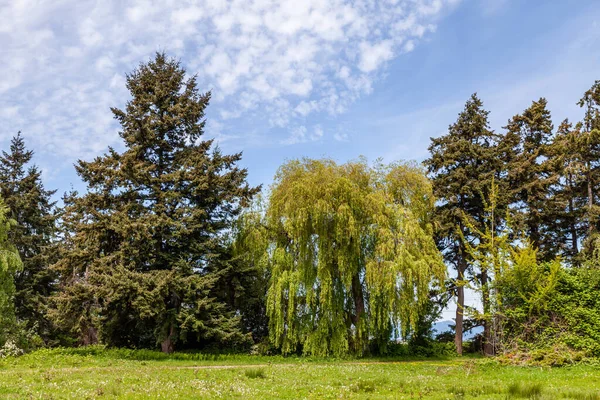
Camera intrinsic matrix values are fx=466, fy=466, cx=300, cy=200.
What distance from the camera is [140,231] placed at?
29828 mm

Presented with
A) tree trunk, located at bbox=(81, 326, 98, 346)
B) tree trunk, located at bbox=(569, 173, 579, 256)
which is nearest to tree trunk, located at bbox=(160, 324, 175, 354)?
tree trunk, located at bbox=(81, 326, 98, 346)

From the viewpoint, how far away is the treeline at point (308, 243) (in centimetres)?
2803

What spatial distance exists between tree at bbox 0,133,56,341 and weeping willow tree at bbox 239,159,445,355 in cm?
2144

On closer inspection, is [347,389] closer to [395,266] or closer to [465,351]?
[395,266]

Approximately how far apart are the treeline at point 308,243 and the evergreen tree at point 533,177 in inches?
6.8

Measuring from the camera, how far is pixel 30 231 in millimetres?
41562

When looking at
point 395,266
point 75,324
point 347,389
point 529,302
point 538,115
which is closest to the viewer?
point 347,389

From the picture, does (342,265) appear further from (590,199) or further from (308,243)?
(590,199)

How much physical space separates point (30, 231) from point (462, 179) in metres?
37.4

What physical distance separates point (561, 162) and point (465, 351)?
1714 centimetres

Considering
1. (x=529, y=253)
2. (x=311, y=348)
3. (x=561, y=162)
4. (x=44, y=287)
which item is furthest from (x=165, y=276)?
(x=561, y=162)

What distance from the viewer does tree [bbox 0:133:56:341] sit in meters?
39.0

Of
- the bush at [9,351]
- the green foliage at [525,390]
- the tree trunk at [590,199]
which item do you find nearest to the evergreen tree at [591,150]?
the tree trunk at [590,199]

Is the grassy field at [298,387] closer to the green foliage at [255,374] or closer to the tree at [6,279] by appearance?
the green foliage at [255,374]
